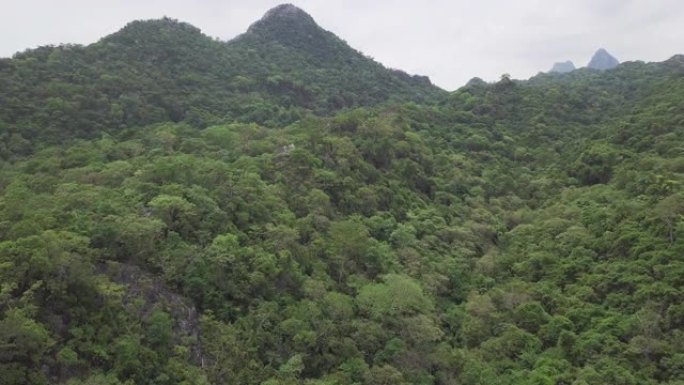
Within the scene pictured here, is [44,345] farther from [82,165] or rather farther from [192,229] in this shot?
[82,165]

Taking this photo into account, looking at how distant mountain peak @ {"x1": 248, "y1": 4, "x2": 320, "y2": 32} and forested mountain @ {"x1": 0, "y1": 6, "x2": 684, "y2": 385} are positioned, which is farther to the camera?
distant mountain peak @ {"x1": 248, "y1": 4, "x2": 320, "y2": 32}

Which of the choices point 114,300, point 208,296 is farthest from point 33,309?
point 208,296

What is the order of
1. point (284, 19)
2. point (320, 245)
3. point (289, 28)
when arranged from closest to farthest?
point (320, 245)
point (289, 28)
point (284, 19)

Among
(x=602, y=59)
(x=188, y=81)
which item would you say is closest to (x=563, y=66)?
(x=602, y=59)

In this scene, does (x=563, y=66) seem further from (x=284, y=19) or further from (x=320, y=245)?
(x=320, y=245)

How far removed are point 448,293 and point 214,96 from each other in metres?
33.2

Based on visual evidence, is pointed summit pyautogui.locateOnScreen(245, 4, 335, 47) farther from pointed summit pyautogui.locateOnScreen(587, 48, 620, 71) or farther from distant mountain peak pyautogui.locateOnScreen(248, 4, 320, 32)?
pointed summit pyautogui.locateOnScreen(587, 48, 620, 71)

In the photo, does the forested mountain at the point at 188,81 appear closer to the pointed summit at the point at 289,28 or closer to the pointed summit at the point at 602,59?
the pointed summit at the point at 289,28

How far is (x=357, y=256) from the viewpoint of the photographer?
2761 cm

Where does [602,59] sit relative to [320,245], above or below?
above

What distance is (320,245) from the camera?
26891 mm

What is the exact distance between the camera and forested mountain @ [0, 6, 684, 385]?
18.5 meters

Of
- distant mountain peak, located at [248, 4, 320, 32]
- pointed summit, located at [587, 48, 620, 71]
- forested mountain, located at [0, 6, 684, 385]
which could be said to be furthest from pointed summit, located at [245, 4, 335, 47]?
pointed summit, located at [587, 48, 620, 71]

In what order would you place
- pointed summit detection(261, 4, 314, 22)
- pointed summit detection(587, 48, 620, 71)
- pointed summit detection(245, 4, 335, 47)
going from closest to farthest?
pointed summit detection(245, 4, 335, 47)
pointed summit detection(261, 4, 314, 22)
pointed summit detection(587, 48, 620, 71)
